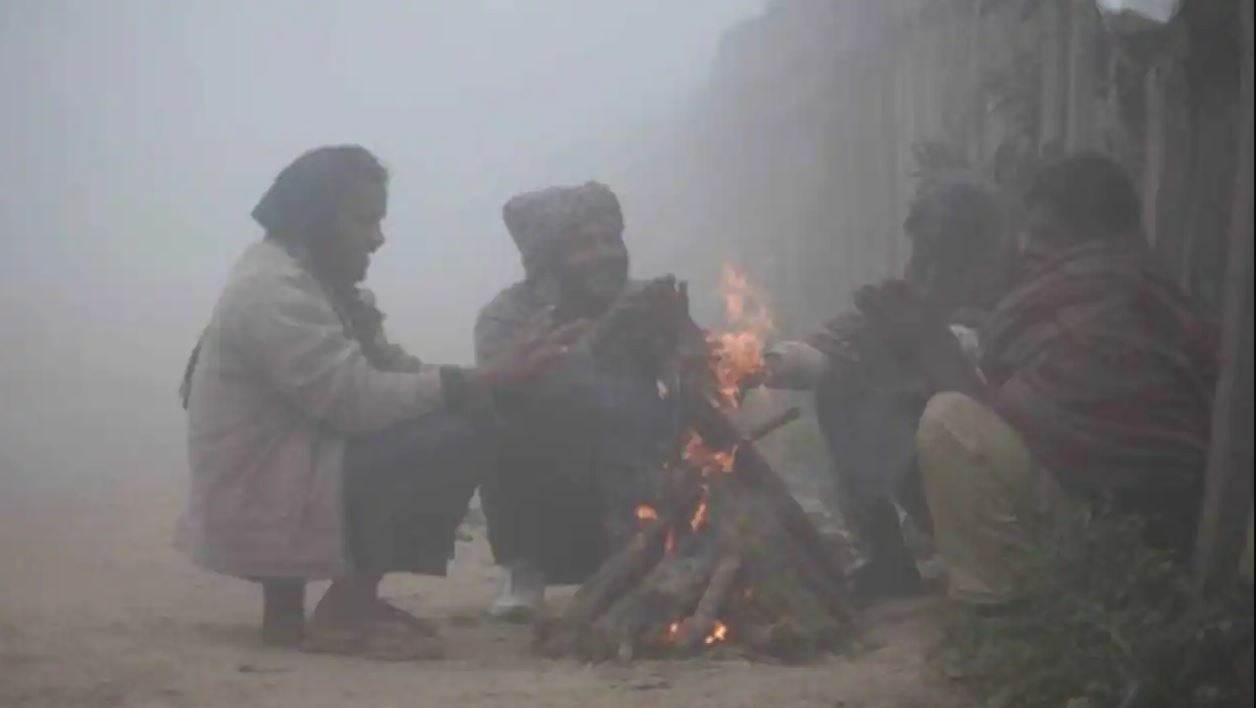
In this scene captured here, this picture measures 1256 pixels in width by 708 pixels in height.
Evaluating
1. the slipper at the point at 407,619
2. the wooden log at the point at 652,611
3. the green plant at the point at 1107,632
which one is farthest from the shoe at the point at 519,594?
the green plant at the point at 1107,632

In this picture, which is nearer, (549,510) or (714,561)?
(714,561)

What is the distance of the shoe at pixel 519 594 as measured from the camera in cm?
490

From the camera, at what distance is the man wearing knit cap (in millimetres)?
4801

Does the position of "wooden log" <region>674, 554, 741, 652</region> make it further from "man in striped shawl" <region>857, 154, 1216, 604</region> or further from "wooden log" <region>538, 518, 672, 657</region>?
"man in striped shawl" <region>857, 154, 1216, 604</region>

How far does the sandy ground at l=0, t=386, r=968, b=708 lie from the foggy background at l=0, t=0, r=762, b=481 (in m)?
3.96

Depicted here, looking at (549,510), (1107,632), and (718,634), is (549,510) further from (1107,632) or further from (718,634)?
(1107,632)

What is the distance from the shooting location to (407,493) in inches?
175

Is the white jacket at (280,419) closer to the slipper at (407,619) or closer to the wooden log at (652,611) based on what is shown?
the slipper at (407,619)

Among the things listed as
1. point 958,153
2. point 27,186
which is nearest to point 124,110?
point 27,186

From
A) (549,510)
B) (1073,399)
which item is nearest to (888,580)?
(549,510)

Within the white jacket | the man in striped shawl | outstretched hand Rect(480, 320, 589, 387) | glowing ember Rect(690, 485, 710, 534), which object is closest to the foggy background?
the white jacket

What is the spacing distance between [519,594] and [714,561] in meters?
0.82

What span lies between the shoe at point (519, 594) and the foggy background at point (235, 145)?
5.18 metres

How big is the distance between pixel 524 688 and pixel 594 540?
1.07 m
